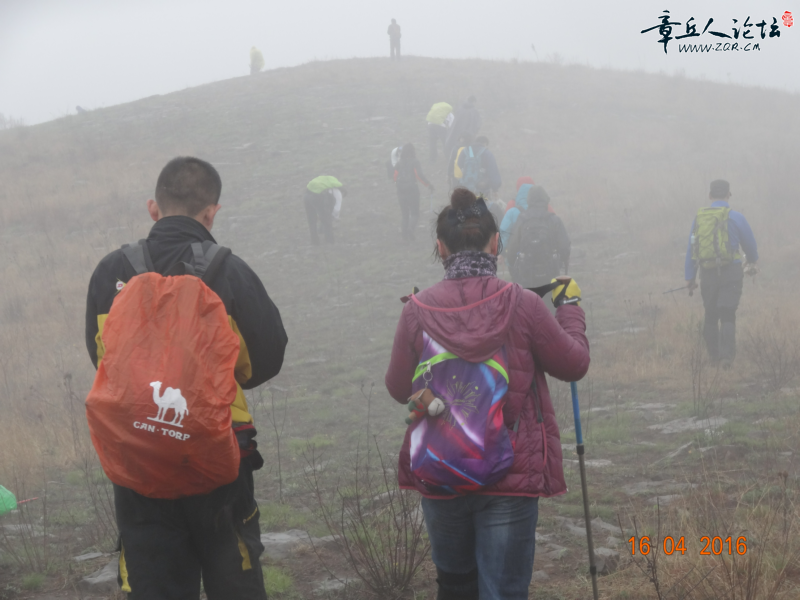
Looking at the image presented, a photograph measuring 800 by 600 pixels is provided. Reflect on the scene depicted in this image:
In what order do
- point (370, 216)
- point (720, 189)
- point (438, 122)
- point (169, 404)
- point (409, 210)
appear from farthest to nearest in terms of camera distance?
point (438, 122) < point (370, 216) < point (409, 210) < point (720, 189) < point (169, 404)

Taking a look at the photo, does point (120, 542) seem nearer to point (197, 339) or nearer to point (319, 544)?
point (197, 339)

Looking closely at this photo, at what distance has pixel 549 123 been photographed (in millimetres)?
24891

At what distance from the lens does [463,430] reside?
249cm

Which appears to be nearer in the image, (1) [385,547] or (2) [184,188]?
(2) [184,188]

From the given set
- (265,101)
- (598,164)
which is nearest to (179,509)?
(598,164)

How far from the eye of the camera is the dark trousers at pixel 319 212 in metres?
16.0

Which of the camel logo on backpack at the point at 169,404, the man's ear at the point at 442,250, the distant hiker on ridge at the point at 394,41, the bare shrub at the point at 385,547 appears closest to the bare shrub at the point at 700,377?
the bare shrub at the point at 385,547

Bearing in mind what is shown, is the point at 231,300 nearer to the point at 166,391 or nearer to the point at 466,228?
the point at 166,391

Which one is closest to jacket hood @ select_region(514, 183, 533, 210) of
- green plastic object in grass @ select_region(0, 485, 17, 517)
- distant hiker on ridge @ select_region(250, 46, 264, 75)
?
green plastic object in grass @ select_region(0, 485, 17, 517)

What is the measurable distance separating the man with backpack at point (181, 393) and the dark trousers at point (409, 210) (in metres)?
13.3

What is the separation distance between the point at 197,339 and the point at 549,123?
24284 millimetres

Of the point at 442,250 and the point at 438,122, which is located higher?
the point at 438,122

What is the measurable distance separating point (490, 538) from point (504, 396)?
0.52 metres
